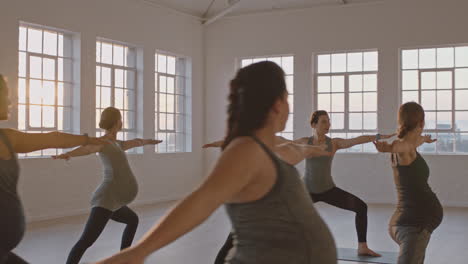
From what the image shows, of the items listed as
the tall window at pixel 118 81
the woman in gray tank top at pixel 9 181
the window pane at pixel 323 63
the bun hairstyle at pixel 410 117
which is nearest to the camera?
the woman in gray tank top at pixel 9 181

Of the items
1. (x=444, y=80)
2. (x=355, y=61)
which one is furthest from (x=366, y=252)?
(x=355, y=61)

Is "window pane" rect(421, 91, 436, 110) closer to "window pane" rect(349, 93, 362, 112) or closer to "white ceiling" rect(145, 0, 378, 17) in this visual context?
"window pane" rect(349, 93, 362, 112)

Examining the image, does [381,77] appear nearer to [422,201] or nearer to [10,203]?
[422,201]

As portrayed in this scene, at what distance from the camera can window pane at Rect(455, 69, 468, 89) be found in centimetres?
991

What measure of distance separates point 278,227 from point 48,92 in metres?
7.72

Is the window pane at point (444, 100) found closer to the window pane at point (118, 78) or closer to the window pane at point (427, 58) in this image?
the window pane at point (427, 58)

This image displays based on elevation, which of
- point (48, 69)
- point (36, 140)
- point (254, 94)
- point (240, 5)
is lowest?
point (36, 140)

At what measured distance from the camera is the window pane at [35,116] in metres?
8.19

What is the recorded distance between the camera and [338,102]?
10.8m

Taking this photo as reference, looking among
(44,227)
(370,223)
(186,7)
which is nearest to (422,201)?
(370,223)

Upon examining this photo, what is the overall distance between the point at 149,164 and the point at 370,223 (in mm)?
4328

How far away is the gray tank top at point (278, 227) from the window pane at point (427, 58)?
9.37 m

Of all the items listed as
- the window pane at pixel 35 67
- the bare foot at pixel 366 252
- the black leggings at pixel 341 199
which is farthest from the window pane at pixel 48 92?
the bare foot at pixel 366 252

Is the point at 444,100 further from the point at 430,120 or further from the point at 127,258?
the point at 127,258
